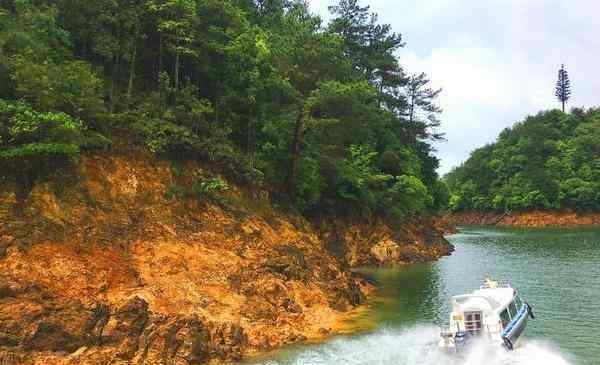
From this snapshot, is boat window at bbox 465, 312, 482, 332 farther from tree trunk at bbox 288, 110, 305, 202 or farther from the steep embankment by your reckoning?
tree trunk at bbox 288, 110, 305, 202

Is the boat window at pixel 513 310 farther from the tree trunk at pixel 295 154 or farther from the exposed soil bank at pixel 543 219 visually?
the exposed soil bank at pixel 543 219

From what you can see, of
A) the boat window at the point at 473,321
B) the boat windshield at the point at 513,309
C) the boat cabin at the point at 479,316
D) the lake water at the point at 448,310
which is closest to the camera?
the lake water at the point at 448,310

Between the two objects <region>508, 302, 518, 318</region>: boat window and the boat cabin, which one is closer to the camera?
the boat cabin

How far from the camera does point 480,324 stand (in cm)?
2294

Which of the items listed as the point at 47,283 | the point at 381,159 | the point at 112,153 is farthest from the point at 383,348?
the point at 381,159

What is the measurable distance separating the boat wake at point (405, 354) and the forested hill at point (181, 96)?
11373mm

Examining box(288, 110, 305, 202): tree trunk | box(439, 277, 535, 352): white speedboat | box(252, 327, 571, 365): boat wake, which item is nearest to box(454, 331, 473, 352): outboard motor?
box(439, 277, 535, 352): white speedboat

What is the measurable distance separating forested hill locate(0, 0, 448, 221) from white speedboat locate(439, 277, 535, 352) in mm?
14805

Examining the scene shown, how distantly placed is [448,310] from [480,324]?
8.36 m

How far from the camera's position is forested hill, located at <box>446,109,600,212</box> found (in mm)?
113250

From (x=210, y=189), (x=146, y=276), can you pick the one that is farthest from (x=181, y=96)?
(x=146, y=276)

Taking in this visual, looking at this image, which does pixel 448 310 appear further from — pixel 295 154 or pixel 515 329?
pixel 295 154

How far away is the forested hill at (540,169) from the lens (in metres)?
113

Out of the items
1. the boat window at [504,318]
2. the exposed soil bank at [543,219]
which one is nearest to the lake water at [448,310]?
the boat window at [504,318]
